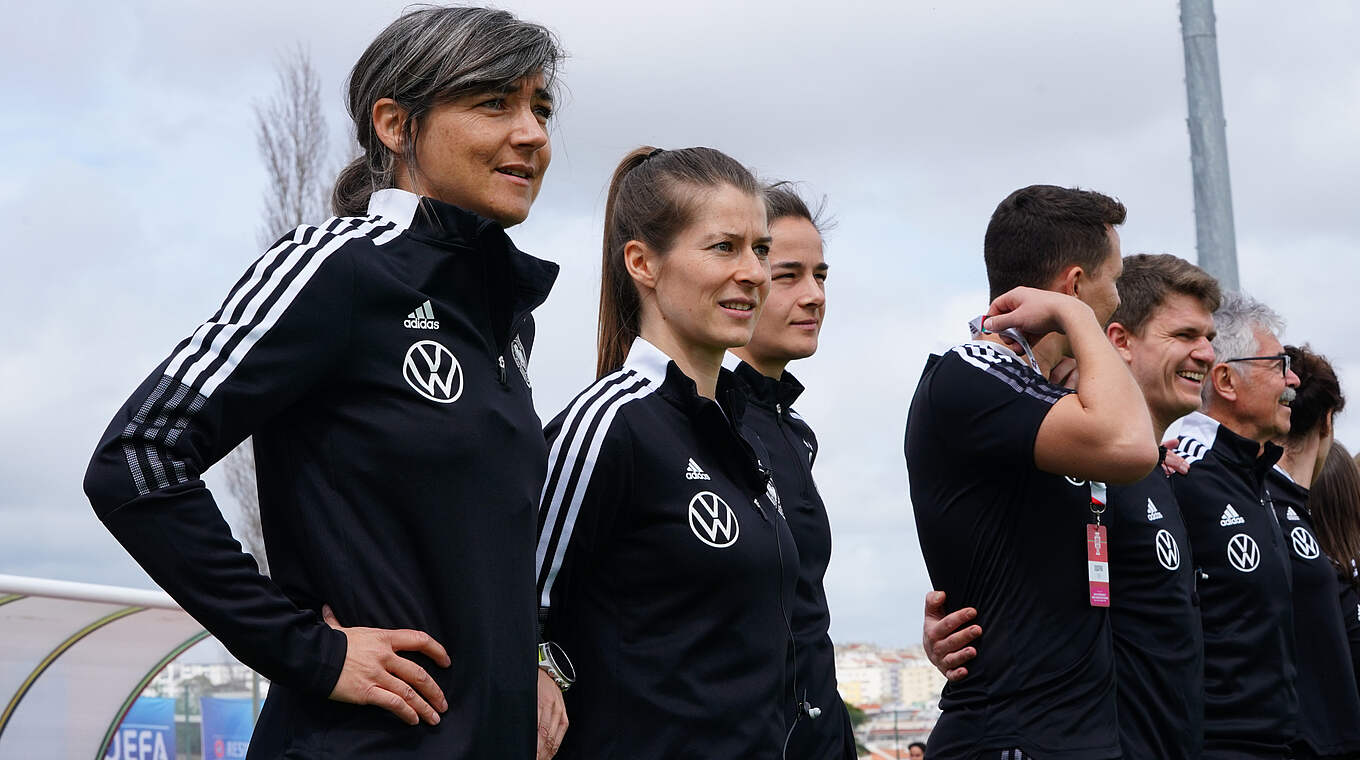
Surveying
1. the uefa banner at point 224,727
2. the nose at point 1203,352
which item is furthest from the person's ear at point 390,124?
the uefa banner at point 224,727

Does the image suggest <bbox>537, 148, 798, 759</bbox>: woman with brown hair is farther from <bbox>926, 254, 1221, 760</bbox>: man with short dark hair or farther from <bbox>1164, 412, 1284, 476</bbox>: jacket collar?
<bbox>1164, 412, 1284, 476</bbox>: jacket collar

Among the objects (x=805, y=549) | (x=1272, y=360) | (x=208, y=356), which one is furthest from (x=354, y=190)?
(x=1272, y=360)

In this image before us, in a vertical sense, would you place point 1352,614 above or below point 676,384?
below

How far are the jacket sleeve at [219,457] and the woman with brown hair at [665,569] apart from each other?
35.2 inches

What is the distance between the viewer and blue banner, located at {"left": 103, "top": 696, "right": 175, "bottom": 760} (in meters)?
6.29

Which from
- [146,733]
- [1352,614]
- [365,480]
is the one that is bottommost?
[146,733]

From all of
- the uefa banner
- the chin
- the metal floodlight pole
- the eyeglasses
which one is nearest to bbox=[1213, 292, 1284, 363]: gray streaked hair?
the eyeglasses

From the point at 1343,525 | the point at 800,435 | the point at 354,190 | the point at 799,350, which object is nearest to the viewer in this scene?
the point at 354,190

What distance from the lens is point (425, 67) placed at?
2.89 m

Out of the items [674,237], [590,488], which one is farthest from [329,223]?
[674,237]

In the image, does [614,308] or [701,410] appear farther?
[614,308]

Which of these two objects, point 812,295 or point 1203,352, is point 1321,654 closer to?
point 1203,352

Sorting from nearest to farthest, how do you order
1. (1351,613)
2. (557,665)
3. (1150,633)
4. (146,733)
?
(557,665)
(1150,633)
(146,733)
(1351,613)

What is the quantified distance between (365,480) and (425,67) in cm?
87
